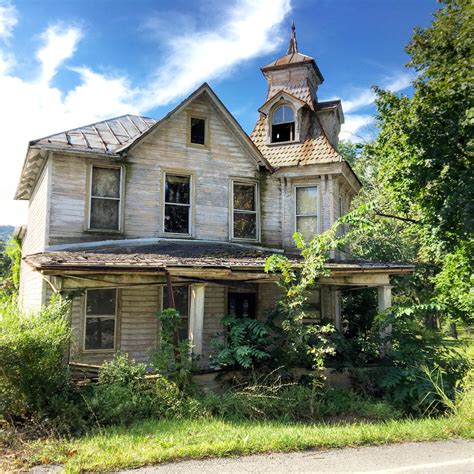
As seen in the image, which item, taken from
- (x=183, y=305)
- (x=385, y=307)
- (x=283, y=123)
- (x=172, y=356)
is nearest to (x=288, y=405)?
(x=172, y=356)

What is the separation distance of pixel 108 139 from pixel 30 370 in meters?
8.46

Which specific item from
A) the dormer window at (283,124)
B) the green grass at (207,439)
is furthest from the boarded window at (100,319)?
the dormer window at (283,124)

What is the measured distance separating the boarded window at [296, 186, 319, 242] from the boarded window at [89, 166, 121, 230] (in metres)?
6.18

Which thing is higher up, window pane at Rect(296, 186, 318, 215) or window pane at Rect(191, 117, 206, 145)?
window pane at Rect(191, 117, 206, 145)

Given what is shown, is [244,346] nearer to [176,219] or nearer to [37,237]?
[176,219]

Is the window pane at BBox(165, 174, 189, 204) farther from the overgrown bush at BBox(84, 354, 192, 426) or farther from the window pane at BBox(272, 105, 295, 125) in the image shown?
the overgrown bush at BBox(84, 354, 192, 426)

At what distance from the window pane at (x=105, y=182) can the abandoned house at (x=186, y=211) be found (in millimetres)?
31

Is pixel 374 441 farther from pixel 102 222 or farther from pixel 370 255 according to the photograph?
pixel 370 255

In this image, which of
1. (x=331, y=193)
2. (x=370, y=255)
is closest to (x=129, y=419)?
(x=331, y=193)

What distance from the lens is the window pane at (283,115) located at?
16297mm

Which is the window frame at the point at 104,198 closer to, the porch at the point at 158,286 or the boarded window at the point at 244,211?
the porch at the point at 158,286

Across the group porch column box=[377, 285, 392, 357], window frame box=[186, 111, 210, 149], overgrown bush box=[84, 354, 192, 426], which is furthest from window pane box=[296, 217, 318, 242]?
overgrown bush box=[84, 354, 192, 426]

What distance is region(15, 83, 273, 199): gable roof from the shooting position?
12.4 meters

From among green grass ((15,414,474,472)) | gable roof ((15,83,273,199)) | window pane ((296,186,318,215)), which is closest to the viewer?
green grass ((15,414,474,472))
